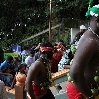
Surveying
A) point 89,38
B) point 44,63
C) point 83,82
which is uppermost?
point 89,38

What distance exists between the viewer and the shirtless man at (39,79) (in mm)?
6418

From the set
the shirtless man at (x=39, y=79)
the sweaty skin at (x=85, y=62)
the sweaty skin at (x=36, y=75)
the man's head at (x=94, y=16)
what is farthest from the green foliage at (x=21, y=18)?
the sweaty skin at (x=85, y=62)

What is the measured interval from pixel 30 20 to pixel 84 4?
6.85m

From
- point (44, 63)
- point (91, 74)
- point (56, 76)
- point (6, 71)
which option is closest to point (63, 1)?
point (6, 71)

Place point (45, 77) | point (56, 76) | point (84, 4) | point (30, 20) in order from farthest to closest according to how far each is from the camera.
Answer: point (30, 20)
point (84, 4)
point (56, 76)
point (45, 77)

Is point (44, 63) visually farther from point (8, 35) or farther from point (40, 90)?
point (8, 35)

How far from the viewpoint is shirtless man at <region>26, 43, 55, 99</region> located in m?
6.42

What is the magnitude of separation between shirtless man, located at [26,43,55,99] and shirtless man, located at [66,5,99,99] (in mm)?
2539

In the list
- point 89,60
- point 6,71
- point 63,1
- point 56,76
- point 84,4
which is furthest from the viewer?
point 63,1

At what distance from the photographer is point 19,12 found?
33.4m

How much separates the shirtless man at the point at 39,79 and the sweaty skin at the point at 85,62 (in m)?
2.66

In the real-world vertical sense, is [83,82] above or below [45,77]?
above

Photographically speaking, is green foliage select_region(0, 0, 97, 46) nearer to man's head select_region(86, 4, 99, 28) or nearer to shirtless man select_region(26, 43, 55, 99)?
shirtless man select_region(26, 43, 55, 99)

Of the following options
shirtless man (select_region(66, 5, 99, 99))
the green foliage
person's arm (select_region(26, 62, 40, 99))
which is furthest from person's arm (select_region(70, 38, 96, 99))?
the green foliage
